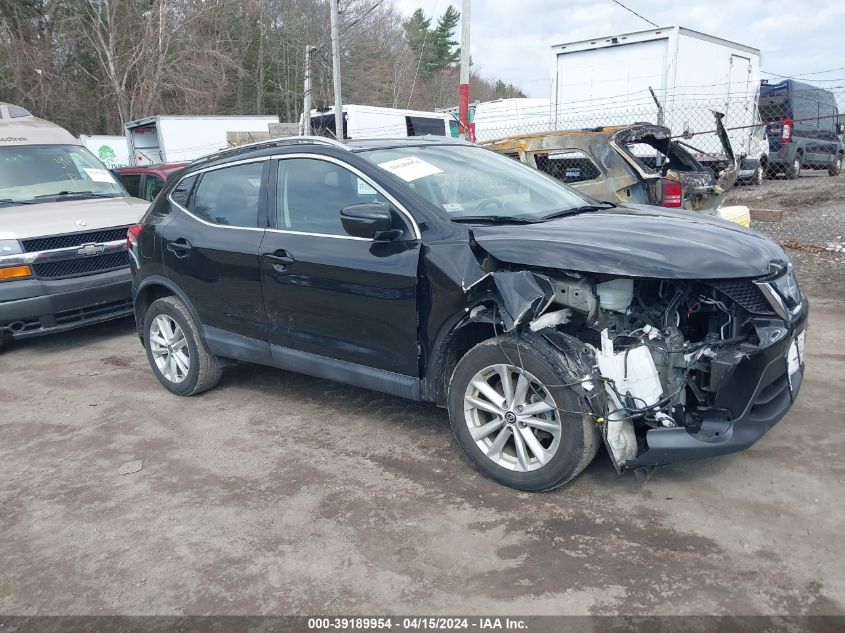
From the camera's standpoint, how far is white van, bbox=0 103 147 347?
6.30 m

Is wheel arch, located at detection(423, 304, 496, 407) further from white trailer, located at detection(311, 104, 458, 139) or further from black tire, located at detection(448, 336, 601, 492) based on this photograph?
white trailer, located at detection(311, 104, 458, 139)

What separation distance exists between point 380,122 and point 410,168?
608 inches

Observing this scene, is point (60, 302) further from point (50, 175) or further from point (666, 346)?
point (666, 346)

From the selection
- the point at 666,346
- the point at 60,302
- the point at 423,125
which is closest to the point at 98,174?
the point at 60,302

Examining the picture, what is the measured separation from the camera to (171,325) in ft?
17.1

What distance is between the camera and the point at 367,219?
11.8 ft

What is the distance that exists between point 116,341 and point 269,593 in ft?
16.4

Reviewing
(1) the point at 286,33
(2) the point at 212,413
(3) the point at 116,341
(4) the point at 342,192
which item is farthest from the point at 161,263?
(1) the point at 286,33

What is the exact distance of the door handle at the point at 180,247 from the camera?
4.89 meters

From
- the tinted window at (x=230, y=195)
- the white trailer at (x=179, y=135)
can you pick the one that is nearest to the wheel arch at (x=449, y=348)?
the tinted window at (x=230, y=195)

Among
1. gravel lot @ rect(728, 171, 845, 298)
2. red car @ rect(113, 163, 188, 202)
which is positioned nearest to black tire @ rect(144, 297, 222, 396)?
red car @ rect(113, 163, 188, 202)

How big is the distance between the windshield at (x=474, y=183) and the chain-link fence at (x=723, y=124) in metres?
2.93

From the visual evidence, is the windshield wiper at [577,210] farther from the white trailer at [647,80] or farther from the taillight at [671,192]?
the white trailer at [647,80]

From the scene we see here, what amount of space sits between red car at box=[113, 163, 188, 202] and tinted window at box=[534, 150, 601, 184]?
4747mm
